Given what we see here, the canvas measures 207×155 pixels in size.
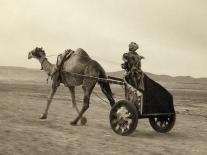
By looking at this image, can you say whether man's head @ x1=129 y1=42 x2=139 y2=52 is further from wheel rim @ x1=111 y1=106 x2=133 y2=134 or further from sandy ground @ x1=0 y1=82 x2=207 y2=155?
sandy ground @ x1=0 y1=82 x2=207 y2=155

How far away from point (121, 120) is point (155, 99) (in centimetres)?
100

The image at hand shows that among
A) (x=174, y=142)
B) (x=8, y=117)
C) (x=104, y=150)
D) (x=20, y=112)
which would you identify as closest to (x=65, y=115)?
(x=20, y=112)

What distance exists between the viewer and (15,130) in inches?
498

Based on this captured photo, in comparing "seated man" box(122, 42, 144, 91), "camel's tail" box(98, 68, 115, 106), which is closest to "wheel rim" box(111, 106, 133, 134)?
"seated man" box(122, 42, 144, 91)

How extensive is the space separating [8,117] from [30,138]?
422 centimetres

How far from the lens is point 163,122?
14172 mm

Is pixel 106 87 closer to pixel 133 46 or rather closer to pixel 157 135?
pixel 133 46

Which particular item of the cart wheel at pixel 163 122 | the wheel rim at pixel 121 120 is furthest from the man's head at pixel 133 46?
the cart wheel at pixel 163 122

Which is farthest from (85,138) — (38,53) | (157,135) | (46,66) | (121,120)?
(38,53)

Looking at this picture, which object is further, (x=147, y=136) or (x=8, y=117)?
(x=8, y=117)

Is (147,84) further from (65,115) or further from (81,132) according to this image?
(65,115)

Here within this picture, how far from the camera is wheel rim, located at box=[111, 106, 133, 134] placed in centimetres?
1278

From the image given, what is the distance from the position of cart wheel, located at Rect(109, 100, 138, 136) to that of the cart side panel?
16.3 inches

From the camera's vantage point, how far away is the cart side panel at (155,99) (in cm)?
1298
